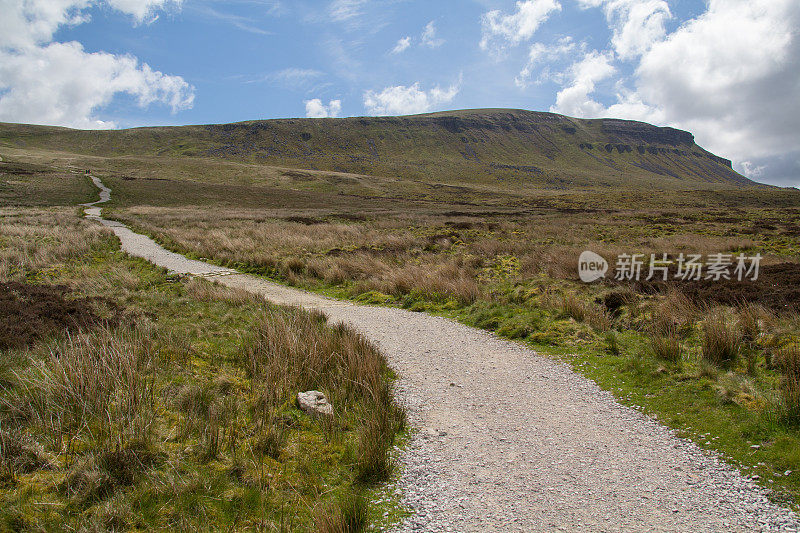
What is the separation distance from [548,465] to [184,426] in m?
4.02

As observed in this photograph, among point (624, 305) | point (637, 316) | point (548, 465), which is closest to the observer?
point (548, 465)

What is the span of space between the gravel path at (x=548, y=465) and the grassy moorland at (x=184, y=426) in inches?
22.3

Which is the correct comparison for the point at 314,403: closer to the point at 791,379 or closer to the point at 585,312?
the point at 791,379

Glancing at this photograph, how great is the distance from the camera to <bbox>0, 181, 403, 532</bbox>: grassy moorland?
332 cm

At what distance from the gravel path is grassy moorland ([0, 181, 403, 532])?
57 centimetres

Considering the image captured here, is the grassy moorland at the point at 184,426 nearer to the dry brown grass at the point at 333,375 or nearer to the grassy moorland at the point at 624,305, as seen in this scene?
the dry brown grass at the point at 333,375

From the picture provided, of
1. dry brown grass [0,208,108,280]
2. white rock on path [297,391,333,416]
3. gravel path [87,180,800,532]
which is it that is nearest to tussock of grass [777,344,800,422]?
gravel path [87,180,800,532]

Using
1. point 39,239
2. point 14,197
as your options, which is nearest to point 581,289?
point 39,239

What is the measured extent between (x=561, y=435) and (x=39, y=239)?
79.2 ft

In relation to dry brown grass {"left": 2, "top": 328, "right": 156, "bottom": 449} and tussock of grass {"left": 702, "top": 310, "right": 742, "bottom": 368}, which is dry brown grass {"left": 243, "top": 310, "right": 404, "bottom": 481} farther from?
tussock of grass {"left": 702, "top": 310, "right": 742, "bottom": 368}

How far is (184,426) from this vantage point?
14.2ft

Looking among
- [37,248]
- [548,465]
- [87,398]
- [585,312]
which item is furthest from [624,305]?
[37,248]

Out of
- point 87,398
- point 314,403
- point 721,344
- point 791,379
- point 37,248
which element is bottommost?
point 314,403

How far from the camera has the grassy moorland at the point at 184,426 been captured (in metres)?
3.32
